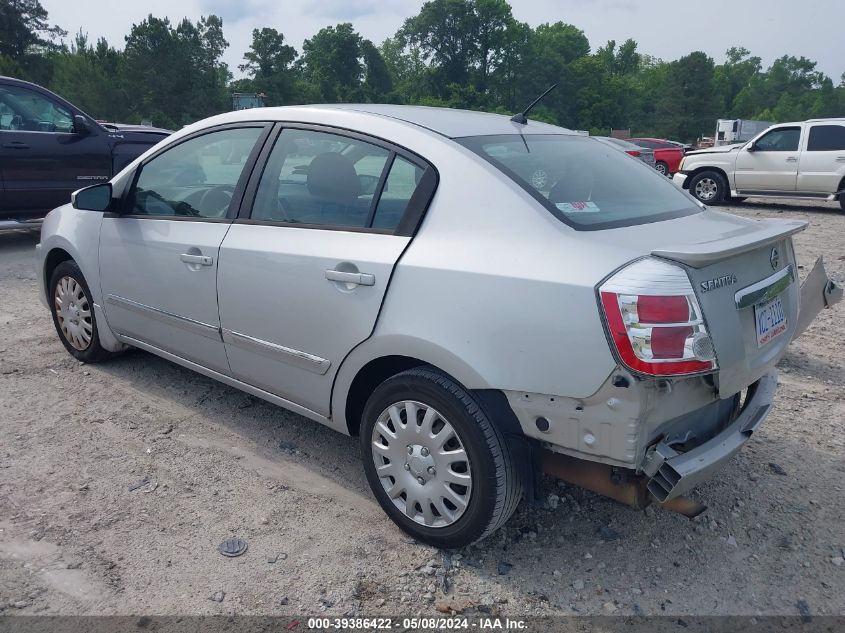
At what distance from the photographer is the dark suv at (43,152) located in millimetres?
7762

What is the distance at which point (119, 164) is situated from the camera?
29.0ft

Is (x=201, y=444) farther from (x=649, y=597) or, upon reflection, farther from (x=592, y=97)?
(x=592, y=97)

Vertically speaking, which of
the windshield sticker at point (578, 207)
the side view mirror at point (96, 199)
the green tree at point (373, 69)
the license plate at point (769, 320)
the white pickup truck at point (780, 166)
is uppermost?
the green tree at point (373, 69)

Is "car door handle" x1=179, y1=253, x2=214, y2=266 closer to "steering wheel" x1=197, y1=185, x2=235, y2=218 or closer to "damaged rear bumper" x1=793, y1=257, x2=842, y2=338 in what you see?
"steering wheel" x1=197, y1=185, x2=235, y2=218

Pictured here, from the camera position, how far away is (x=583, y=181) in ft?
9.46

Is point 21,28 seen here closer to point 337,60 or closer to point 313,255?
point 337,60

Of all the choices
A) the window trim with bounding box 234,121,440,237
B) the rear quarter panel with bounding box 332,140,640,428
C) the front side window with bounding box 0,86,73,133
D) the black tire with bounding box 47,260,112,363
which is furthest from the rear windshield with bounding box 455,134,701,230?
the front side window with bounding box 0,86,73,133

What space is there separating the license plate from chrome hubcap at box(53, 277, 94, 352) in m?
3.81

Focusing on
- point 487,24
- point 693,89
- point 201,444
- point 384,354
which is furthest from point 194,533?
point 487,24

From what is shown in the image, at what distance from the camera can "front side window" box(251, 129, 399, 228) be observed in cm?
293

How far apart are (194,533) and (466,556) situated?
112 cm

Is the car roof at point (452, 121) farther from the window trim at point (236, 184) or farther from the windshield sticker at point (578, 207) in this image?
the windshield sticker at point (578, 207)

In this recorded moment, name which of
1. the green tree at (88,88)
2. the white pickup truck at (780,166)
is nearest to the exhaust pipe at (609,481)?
the white pickup truck at (780,166)

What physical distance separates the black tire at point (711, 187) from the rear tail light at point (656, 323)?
12962 mm
